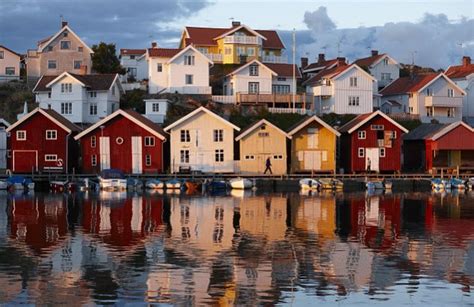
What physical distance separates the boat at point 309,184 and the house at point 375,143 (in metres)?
6.40

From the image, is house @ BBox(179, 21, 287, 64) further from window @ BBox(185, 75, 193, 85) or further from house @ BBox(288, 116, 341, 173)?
house @ BBox(288, 116, 341, 173)

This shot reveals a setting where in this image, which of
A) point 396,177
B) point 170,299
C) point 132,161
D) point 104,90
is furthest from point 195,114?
point 170,299

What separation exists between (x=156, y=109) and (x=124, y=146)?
30.1 feet

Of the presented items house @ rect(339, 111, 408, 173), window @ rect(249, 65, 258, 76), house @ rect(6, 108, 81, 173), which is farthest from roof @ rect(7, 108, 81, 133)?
house @ rect(339, 111, 408, 173)

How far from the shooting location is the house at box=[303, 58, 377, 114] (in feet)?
259

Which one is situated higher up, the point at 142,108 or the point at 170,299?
the point at 142,108

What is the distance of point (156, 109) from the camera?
239ft

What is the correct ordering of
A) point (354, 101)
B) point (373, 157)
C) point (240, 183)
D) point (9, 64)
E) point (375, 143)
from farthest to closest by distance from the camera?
1. point (9, 64)
2. point (354, 101)
3. point (373, 157)
4. point (375, 143)
5. point (240, 183)

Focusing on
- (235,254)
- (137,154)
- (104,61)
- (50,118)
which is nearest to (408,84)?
(104,61)

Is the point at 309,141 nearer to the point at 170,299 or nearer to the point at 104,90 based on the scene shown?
the point at 104,90

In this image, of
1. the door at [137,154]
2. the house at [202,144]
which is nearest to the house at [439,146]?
the house at [202,144]

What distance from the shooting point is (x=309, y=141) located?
67312mm

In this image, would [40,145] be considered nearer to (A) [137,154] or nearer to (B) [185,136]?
(A) [137,154]

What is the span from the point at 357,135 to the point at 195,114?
13023mm
